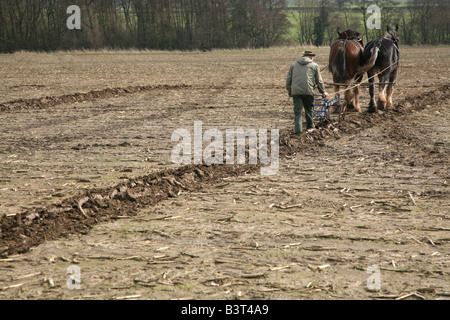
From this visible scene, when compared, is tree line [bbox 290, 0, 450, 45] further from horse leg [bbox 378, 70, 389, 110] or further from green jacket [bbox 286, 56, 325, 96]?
green jacket [bbox 286, 56, 325, 96]

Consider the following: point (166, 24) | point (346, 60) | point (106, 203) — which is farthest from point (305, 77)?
point (166, 24)

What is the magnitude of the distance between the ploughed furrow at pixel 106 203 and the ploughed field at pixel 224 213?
0.07 feet

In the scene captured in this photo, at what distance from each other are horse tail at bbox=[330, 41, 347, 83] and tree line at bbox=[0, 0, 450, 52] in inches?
1980

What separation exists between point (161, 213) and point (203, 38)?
195ft

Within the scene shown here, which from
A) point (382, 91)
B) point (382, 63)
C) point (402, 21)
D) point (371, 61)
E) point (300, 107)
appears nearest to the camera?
point (300, 107)

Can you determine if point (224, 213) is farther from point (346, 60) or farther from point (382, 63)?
point (382, 63)

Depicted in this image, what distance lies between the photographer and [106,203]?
7.21m

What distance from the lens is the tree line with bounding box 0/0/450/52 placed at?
61969 mm

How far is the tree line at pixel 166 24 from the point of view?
61969 millimetres

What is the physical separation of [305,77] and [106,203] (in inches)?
214

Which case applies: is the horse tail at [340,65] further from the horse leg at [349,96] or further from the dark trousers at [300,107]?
the dark trousers at [300,107]

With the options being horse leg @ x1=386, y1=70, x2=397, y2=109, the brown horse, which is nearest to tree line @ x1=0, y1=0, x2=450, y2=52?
horse leg @ x1=386, y1=70, x2=397, y2=109

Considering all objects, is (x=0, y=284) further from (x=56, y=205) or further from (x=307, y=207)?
(x=307, y=207)

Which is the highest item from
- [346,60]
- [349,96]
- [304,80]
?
[346,60]
